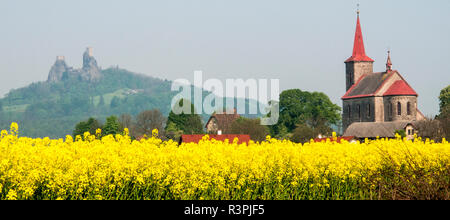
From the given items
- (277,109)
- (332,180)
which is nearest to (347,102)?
(277,109)

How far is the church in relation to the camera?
358 ft

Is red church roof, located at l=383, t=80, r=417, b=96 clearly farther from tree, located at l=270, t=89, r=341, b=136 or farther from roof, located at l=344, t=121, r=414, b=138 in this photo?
tree, located at l=270, t=89, r=341, b=136

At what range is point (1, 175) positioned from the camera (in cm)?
1352

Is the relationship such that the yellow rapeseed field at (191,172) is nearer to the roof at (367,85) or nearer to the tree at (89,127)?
the roof at (367,85)

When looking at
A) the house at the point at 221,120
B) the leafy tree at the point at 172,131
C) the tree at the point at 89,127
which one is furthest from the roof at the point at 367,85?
the tree at the point at 89,127

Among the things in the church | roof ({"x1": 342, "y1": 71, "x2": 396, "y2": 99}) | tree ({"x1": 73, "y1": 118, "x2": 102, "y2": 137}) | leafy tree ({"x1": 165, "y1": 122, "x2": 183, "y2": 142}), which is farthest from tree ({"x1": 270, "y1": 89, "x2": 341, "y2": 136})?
tree ({"x1": 73, "y1": 118, "x2": 102, "y2": 137})

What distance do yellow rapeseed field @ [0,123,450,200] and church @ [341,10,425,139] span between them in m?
89.7

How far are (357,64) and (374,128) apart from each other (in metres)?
21.3

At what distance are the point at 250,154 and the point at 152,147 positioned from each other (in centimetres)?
267

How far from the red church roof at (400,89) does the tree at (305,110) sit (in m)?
13.7

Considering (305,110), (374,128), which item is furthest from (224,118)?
(374,128)

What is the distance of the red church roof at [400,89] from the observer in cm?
11469

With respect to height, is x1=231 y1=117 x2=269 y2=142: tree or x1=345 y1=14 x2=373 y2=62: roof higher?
x1=345 y1=14 x2=373 y2=62: roof
